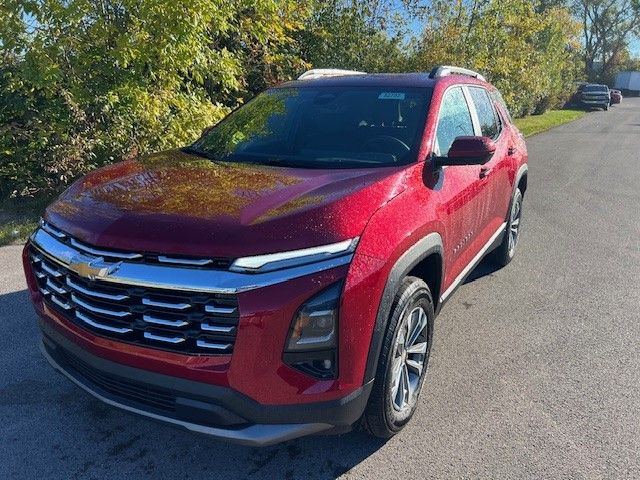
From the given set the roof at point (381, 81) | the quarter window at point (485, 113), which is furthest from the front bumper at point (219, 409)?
the quarter window at point (485, 113)

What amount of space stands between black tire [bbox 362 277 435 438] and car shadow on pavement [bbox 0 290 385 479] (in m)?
0.18

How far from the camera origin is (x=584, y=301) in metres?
4.66

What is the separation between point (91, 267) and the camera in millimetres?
2230

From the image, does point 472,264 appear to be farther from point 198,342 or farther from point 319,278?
point 198,342

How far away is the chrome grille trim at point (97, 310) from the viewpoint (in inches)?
88.2

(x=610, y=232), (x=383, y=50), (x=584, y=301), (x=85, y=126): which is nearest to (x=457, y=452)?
(x=584, y=301)

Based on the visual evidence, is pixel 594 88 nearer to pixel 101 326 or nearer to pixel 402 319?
pixel 402 319

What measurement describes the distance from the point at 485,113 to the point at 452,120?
104 centimetres

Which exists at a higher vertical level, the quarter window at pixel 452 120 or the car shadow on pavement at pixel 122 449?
the quarter window at pixel 452 120

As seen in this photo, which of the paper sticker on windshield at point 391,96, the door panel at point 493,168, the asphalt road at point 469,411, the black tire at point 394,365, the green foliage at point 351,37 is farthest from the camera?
the green foliage at point 351,37

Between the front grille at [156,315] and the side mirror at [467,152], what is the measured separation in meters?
1.60

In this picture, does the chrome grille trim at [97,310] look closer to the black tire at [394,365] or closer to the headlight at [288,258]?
the headlight at [288,258]

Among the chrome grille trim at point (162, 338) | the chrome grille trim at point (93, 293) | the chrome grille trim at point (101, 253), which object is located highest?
the chrome grille trim at point (101, 253)

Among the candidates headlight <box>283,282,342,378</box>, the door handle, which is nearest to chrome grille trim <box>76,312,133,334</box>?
headlight <box>283,282,342,378</box>
